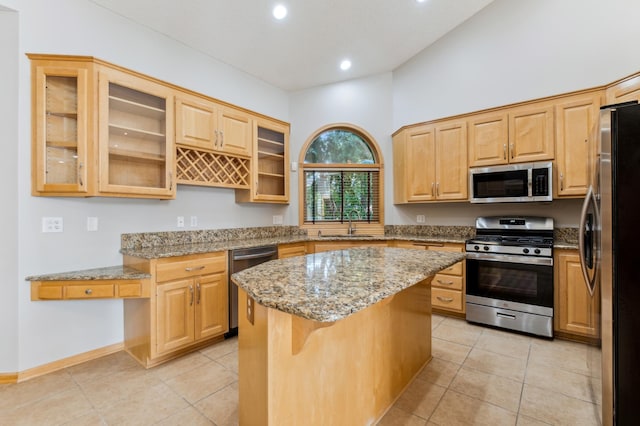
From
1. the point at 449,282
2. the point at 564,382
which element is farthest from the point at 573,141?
the point at 564,382

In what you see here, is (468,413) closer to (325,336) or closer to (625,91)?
(325,336)

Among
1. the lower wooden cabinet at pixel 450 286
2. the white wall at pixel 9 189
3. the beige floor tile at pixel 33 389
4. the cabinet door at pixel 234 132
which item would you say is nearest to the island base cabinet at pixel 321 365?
the lower wooden cabinet at pixel 450 286

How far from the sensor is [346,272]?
1.40m

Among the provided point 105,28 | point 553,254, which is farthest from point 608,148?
point 105,28

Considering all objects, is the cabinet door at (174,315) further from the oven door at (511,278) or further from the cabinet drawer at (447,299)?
the oven door at (511,278)

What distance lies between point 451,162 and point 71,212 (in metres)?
3.94

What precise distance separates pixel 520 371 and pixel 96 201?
3.80 m

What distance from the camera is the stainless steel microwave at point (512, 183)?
2855 mm

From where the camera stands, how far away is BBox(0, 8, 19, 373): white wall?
2.07m

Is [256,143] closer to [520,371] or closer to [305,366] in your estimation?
[305,366]

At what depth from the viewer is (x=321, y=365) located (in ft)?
4.24

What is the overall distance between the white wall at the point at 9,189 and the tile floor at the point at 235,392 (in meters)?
0.36

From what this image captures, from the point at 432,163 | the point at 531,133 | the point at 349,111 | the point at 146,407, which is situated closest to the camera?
the point at 146,407

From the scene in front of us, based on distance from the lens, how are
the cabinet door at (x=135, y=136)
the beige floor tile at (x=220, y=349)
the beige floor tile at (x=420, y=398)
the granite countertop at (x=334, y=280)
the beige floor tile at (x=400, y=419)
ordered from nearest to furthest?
the granite countertop at (x=334, y=280) → the beige floor tile at (x=400, y=419) → the beige floor tile at (x=420, y=398) → the cabinet door at (x=135, y=136) → the beige floor tile at (x=220, y=349)
